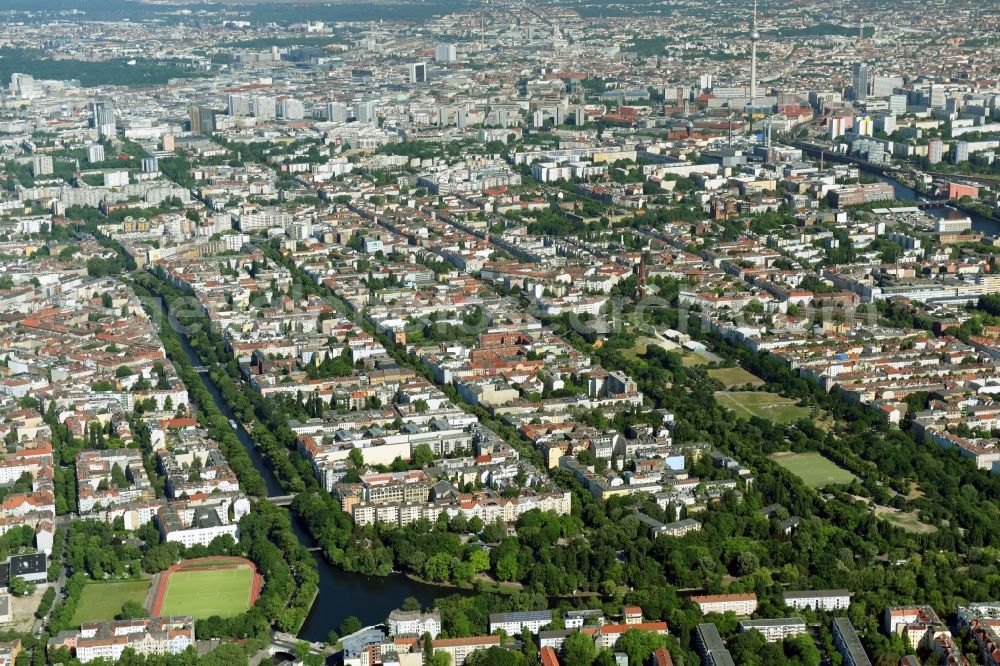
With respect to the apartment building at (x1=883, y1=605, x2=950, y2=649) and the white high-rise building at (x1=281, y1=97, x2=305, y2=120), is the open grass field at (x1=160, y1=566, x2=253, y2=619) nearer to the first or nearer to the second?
the apartment building at (x1=883, y1=605, x2=950, y2=649)

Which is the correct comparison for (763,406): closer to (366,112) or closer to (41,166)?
(41,166)

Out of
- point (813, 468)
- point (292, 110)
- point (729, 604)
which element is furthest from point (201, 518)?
point (292, 110)

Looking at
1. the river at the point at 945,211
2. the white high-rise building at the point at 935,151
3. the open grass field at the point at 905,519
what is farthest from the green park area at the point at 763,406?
the white high-rise building at the point at 935,151

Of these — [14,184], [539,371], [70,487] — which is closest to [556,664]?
[70,487]

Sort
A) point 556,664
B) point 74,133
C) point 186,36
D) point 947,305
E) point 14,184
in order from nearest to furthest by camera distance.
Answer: point 556,664 < point 947,305 < point 14,184 < point 74,133 < point 186,36

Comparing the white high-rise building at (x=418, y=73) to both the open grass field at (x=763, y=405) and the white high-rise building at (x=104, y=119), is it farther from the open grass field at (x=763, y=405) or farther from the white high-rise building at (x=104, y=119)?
the open grass field at (x=763, y=405)

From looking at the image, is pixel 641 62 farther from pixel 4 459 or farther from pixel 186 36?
pixel 4 459
